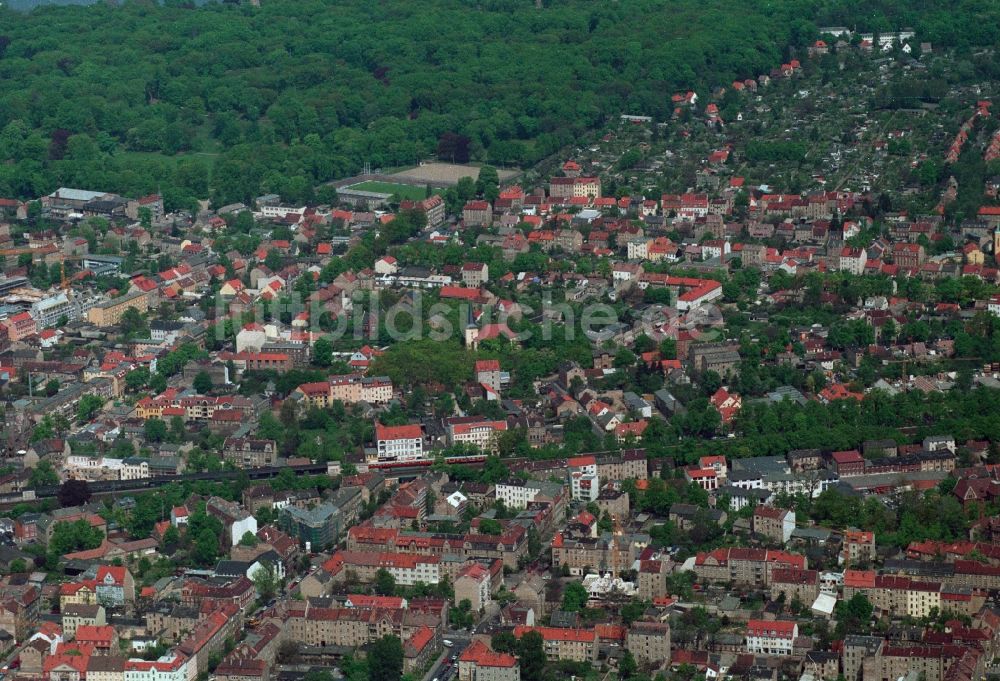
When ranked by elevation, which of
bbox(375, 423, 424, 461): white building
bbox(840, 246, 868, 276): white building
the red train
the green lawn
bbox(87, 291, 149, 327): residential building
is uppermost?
bbox(840, 246, 868, 276): white building

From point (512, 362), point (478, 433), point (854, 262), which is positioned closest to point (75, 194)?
point (512, 362)

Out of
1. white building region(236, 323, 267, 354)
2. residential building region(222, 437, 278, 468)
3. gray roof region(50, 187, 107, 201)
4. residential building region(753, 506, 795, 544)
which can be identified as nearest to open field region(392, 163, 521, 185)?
gray roof region(50, 187, 107, 201)

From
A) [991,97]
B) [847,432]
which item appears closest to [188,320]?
[847,432]

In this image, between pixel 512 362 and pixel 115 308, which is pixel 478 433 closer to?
pixel 512 362

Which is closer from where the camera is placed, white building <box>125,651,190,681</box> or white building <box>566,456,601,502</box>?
white building <box>125,651,190,681</box>

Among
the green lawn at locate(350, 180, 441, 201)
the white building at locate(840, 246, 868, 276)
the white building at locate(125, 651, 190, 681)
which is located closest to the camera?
the white building at locate(125, 651, 190, 681)

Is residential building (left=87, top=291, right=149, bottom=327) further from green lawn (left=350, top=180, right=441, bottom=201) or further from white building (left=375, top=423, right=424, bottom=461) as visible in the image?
white building (left=375, top=423, right=424, bottom=461)
